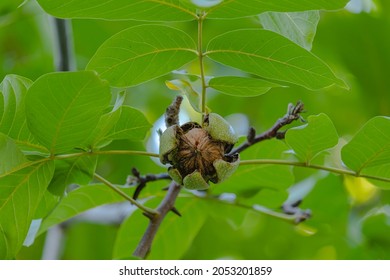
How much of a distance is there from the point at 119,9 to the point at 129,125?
0.27 meters

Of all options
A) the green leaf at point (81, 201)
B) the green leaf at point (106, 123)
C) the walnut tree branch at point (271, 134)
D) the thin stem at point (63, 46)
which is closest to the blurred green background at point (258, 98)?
the thin stem at point (63, 46)

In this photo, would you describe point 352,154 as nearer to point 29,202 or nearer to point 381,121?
point 381,121

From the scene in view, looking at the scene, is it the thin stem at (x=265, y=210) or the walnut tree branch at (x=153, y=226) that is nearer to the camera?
the walnut tree branch at (x=153, y=226)

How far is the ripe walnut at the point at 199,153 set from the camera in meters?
1.13

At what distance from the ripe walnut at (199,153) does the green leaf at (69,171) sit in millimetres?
211

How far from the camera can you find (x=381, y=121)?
1.19 meters

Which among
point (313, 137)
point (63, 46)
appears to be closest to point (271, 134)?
point (313, 137)

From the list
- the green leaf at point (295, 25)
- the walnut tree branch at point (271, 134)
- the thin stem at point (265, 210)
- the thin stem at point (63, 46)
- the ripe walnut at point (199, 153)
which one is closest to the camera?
Result: the ripe walnut at point (199, 153)

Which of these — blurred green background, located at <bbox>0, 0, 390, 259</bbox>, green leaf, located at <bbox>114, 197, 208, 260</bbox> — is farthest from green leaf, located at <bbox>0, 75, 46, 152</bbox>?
blurred green background, located at <bbox>0, 0, 390, 259</bbox>

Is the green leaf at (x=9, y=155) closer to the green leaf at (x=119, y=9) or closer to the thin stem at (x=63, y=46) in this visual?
the green leaf at (x=119, y=9)

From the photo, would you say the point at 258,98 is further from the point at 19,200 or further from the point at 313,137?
the point at 19,200

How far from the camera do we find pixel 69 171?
129 centimetres

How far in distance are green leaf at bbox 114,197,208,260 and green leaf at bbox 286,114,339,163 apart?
501mm

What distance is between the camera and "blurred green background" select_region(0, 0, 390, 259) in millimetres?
2504
